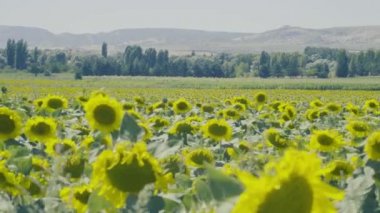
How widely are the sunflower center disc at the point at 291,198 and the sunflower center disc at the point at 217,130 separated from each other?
516 centimetres

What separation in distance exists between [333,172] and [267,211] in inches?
119

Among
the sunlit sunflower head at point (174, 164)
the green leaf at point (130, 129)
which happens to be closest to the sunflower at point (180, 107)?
the sunlit sunflower head at point (174, 164)

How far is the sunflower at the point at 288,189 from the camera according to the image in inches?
45.8

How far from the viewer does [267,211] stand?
3.85 ft

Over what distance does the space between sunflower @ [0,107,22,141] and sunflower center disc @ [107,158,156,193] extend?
2790 mm

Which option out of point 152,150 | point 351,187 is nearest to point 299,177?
point 152,150

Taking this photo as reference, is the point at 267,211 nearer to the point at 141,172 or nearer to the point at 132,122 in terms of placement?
the point at 141,172

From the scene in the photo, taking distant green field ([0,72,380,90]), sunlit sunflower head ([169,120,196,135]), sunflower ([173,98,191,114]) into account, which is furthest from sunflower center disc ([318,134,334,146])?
distant green field ([0,72,380,90])

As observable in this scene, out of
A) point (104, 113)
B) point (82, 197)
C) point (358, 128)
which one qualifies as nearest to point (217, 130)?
point (358, 128)

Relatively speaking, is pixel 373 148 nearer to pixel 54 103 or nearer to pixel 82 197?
pixel 82 197

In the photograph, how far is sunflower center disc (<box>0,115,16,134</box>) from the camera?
443 cm

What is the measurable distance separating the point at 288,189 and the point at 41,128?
414 cm

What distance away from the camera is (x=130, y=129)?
6.40 ft

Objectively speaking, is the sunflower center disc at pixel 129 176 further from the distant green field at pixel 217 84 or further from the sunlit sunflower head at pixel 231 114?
the distant green field at pixel 217 84
